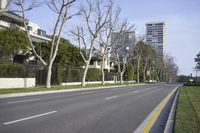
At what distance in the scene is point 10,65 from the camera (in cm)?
3372

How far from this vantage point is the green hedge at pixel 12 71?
32200 mm

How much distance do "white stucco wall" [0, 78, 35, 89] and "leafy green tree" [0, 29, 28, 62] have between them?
8.18 m

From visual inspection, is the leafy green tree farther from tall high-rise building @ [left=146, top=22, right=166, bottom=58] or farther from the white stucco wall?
tall high-rise building @ [left=146, top=22, right=166, bottom=58]

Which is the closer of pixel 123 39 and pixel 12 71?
pixel 12 71

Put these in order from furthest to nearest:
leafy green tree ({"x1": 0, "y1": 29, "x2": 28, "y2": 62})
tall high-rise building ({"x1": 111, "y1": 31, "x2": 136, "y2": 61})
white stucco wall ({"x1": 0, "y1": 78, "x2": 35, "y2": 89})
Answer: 1. tall high-rise building ({"x1": 111, "y1": 31, "x2": 136, "y2": 61})
2. leafy green tree ({"x1": 0, "y1": 29, "x2": 28, "y2": 62})
3. white stucco wall ({"x1": 0, "y1": 78, "x2": 35, "y2": 89})

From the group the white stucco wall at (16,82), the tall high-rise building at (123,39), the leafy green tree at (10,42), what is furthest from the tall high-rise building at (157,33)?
the white stucco wall at (16,82)

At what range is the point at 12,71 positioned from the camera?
111ft

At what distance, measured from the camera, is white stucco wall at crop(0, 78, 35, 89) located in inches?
1254

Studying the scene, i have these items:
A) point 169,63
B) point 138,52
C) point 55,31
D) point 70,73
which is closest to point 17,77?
point 55,31

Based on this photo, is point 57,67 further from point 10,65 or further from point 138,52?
point 138,52

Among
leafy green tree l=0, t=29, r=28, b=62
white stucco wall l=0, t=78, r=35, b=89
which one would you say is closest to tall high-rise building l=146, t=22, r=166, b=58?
leafy green tree l=0, t=29, r=28, b=62

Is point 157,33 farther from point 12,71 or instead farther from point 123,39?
point 12,71

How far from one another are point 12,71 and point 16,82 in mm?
1412

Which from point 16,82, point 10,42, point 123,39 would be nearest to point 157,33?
point 123,39
